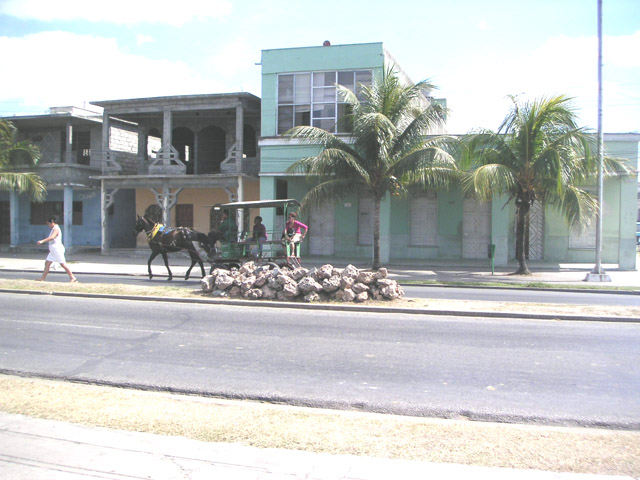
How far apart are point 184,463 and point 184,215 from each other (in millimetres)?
26076

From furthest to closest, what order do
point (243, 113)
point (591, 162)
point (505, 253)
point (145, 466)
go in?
point (243, 113) < point (505, 253) < point (591, 162) < point (145, 466)

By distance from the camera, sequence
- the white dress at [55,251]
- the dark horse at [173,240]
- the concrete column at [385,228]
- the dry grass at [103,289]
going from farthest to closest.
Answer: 1. the concrete column at [385,228]
2. the dark horse at [173,240]
3. the white dress at [55,251]
4. the dry grass at [103,289]

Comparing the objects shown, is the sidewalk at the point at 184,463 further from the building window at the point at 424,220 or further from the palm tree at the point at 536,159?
the building window at the point at 424,220

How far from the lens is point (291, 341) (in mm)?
8438

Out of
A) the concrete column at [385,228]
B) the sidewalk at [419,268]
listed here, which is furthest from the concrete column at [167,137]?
the concrete column at [385,228]

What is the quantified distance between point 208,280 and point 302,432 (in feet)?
26.6

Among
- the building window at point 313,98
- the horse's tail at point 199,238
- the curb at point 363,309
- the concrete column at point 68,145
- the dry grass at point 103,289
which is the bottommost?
the curb at point 363,309

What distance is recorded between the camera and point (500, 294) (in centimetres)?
1459

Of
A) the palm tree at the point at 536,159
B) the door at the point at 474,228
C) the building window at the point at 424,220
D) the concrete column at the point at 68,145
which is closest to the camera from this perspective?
the palm tree at the point at 536,159

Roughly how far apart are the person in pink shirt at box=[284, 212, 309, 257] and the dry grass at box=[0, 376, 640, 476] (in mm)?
8936

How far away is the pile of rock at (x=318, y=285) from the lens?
11.4m

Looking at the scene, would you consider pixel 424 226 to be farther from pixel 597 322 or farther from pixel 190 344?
pixel 190 344

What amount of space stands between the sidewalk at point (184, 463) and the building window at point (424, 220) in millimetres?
21741

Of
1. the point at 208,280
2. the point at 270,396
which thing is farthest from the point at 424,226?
the point at 270,396
